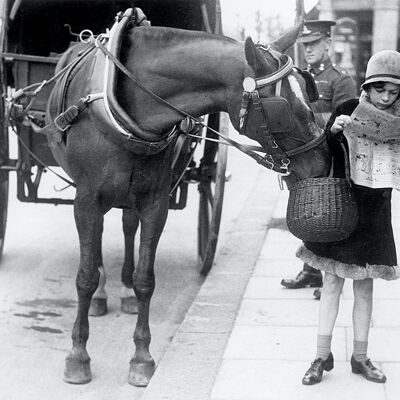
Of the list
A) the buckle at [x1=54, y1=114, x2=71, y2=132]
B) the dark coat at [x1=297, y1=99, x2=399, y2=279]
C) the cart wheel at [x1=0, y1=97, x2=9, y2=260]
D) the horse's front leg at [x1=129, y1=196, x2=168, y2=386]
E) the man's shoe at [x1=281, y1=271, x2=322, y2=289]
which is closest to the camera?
the dark coat at [x1=297, y1=99, x2=399, y2=279]

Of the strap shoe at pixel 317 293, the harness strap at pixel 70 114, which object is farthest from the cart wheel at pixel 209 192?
the harness strap at pixel 70 114

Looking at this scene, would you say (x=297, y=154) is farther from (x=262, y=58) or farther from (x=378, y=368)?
(x=378, y=368)

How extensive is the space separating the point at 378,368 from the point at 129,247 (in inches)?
84.3

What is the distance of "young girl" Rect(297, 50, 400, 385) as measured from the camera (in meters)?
4.07

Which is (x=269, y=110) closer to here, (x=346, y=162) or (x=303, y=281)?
(x=346, y=162)

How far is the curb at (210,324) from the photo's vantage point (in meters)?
4.45

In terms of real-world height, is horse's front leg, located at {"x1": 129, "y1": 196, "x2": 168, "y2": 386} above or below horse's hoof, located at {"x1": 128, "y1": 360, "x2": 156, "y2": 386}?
above

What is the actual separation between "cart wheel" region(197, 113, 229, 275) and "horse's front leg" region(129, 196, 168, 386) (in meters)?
1.40

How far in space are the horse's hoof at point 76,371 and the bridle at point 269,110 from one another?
1.52m

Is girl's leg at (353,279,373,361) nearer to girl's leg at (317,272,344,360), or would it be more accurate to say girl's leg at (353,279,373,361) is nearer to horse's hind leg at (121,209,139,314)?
girl's leg at (317,272,344,360)

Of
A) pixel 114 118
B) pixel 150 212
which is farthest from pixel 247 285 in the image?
pixel 114 118

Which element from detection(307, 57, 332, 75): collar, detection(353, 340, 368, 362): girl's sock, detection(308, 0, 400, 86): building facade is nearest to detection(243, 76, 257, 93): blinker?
detection(353, 340, 368, 362): girl's sock

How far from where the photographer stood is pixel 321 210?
4.00m

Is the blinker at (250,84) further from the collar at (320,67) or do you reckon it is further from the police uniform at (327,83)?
the collar at (320,67)
